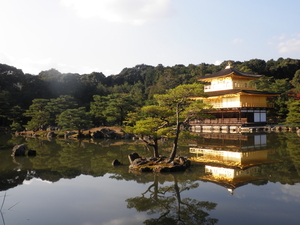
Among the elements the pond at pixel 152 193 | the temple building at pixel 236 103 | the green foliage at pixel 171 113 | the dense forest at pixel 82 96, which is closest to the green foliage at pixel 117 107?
the dense forest at pixel 82 96

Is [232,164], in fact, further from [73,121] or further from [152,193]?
[73,121]

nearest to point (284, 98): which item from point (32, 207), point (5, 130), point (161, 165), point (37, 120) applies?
point (161, 165)

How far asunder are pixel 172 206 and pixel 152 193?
1283 mm

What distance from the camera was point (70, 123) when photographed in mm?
26688

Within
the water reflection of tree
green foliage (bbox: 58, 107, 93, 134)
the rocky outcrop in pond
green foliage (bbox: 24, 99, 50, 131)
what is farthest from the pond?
green foliage (bbox: 24, 99, 50, 131)

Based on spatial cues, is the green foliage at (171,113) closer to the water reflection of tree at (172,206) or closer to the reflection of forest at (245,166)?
the reflection of forest at (245,166)

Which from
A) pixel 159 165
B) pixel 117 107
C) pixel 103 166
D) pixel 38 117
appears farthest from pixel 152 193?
pixel 38 117

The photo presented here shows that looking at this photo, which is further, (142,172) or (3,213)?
(142,172)

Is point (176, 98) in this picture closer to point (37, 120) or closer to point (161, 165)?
point (161, 165)

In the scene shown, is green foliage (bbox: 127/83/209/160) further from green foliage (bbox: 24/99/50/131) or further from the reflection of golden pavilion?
green foliage (bbox: 24/99/50/131)

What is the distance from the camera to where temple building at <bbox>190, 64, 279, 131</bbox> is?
29406mm

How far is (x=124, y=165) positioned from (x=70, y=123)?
16316 mm

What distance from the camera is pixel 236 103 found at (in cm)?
3044

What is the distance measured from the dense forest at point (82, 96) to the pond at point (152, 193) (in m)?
13.1
